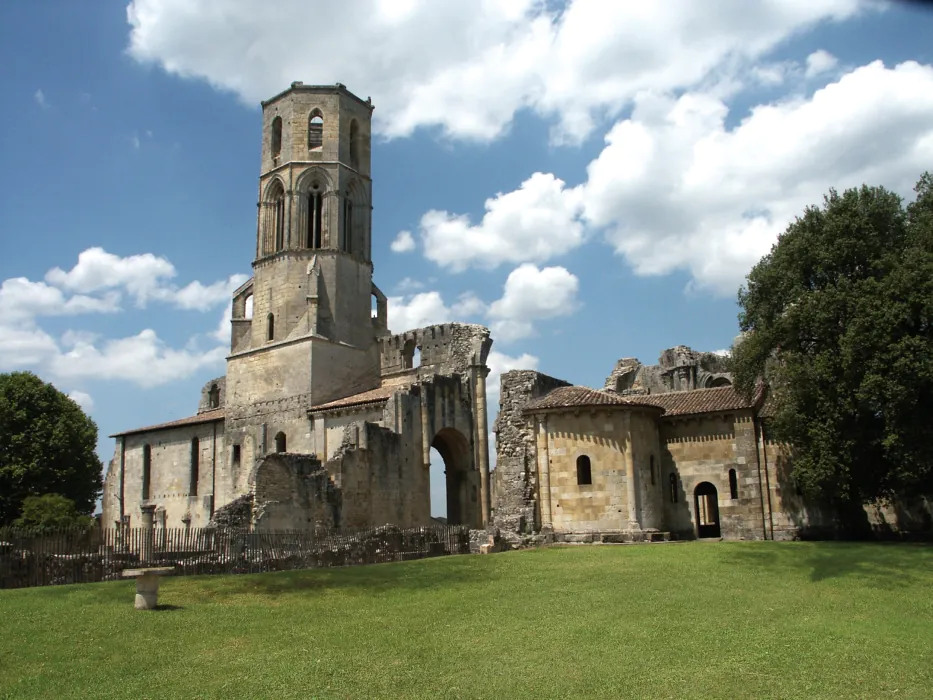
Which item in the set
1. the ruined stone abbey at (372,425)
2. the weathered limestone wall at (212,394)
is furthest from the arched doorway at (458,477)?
the weathered limestone wall at (212,394)

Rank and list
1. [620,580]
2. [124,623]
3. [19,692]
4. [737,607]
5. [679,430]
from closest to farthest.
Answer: [19,692] → [124,623] → [737,607] → [620,580] → [679,430]

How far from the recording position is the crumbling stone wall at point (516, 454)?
2976 cm

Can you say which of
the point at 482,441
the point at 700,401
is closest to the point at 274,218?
the point at 482,441

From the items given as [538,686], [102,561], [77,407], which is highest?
[77,407]

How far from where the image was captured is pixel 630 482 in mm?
28578

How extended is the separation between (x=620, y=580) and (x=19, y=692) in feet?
36.8

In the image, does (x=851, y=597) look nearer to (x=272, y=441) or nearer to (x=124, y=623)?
(x=124, y=623)

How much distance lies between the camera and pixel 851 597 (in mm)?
15328

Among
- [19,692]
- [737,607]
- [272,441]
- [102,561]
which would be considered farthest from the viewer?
[272,441]

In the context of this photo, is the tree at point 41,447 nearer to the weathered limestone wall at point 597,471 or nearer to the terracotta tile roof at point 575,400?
the terracotta tile roof at point 575,400

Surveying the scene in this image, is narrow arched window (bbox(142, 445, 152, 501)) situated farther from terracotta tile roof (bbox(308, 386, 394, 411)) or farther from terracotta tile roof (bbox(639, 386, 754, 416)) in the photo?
terracotta tile roof (bbox(639, 386, 754, 416))

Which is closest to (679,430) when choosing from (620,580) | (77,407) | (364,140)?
(620,580)

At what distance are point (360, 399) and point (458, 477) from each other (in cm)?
567

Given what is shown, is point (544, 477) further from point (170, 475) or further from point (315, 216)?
point (170, 475)
